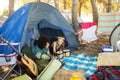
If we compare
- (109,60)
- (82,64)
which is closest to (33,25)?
(82,64)

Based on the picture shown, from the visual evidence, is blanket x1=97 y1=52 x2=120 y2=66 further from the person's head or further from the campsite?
the person's head

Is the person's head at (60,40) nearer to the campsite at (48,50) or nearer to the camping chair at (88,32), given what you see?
the campsite at (48,50)

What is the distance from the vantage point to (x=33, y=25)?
7613 mm

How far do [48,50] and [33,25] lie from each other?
4.69 ft

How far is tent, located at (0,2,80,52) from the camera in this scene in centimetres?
721

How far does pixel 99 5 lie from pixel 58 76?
29247 millimetres

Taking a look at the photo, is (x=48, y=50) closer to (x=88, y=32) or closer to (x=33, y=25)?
(x=33, y=25)

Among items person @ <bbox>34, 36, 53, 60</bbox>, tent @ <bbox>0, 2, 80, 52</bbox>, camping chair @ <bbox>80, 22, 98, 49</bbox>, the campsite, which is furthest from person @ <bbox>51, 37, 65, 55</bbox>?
person @ <bbox>34, 36, 53, 60</bbox>

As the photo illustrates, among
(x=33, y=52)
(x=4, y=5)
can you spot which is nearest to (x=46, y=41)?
(x=33, y=52)

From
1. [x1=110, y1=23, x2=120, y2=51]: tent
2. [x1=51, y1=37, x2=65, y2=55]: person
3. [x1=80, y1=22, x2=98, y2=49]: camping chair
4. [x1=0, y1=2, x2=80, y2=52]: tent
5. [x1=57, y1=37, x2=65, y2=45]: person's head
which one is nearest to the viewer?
[x1=0, y1=2, x2=80, y2=52]: tent

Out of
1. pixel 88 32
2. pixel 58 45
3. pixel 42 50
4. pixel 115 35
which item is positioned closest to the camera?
pixel 42 50

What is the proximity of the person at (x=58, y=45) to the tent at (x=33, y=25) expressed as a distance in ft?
1.08

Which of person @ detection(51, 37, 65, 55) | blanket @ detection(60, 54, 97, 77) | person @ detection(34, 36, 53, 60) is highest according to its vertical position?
person @ detection(34, 36, 53, 60)

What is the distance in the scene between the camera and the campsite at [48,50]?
506cm
